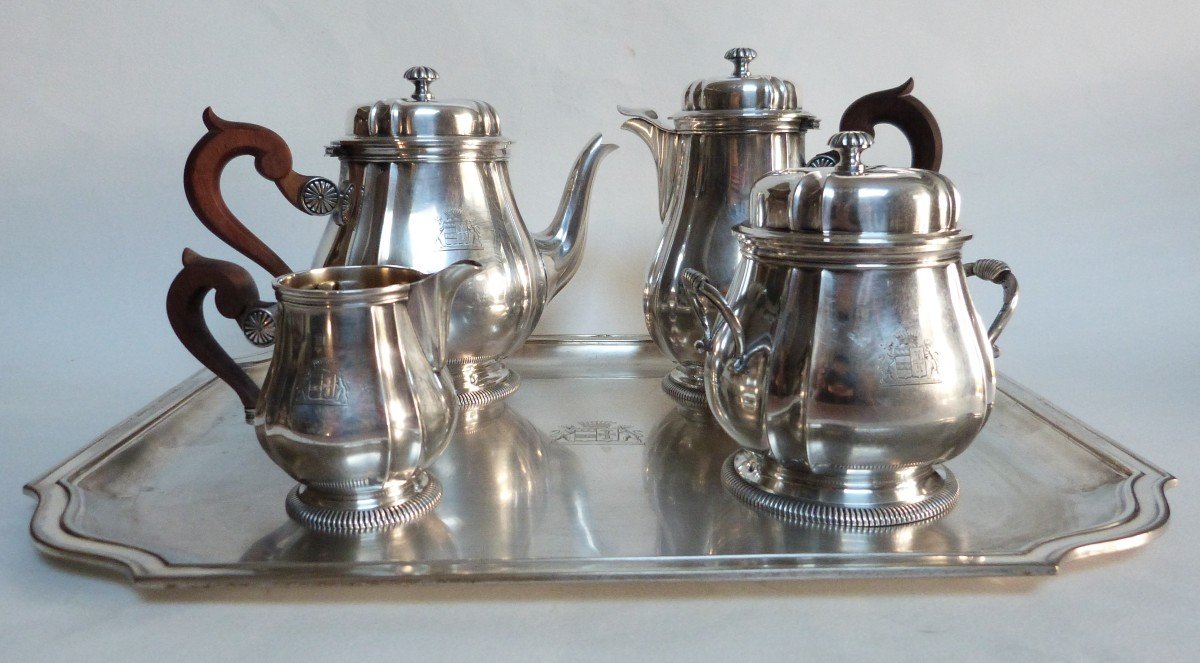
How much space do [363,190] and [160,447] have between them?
321mm

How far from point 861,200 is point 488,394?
536 mm

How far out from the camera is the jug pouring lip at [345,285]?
2.71 ft

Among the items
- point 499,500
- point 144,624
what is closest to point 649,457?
point 499,500

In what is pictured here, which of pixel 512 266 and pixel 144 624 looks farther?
pixel 512 266

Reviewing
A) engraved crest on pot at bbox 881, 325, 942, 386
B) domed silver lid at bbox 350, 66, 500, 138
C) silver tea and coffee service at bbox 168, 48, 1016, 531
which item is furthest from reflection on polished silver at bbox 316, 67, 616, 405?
engraved crest on pot at bbox 881, 325, 942, 386

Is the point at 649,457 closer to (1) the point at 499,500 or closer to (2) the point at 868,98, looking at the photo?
(1) the point at 499,500

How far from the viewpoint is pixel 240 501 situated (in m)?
0.92

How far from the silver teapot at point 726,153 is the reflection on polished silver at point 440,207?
162 mm

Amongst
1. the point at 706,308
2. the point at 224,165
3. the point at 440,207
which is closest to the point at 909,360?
the point at 706,308

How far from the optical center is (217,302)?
87 cm

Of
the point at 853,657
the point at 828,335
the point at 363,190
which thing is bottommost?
the point at 853,657

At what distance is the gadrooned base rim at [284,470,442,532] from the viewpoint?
0.86 meters

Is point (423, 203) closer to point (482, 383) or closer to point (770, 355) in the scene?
point (482, 383)

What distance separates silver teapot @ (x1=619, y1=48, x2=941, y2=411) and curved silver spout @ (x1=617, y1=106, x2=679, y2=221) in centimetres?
2
